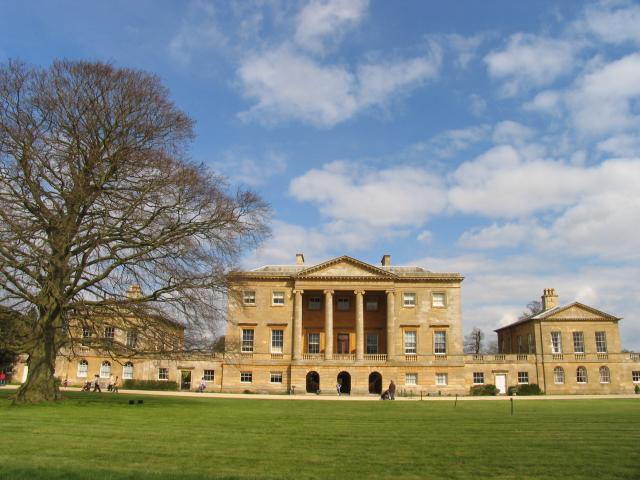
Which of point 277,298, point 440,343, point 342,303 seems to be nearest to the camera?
point 440,343

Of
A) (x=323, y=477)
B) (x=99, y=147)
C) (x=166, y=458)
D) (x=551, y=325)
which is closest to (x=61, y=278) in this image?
(x=99, y=147)

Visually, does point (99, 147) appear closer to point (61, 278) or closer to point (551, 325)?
point (61, 278)

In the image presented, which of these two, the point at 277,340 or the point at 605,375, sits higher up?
the point at 277,340

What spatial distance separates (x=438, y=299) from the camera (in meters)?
48.8

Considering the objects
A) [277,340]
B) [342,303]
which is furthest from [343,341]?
[277,340]

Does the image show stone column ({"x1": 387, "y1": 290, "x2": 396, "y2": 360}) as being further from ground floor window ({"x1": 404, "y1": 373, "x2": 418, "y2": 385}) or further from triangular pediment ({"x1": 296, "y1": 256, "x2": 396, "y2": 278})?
ground floor window ({"x1": 404, "y1": 373, "x2": 418, "y2": 385})

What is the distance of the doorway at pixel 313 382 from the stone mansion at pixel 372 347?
0.09m

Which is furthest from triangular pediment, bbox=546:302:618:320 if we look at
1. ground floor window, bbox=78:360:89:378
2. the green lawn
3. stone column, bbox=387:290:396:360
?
ground floor window, bbox=78:360:89:378

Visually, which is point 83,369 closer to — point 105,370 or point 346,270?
point 105,370

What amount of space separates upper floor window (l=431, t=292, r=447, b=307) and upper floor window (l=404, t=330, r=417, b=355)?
314cm

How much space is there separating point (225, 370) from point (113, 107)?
98.5 ft

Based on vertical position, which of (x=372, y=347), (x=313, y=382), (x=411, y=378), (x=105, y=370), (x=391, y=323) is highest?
(x=391, y=323)

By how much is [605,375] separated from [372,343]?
20.8 meters

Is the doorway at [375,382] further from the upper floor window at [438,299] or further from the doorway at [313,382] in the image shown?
the upper floor window at [438,299]
